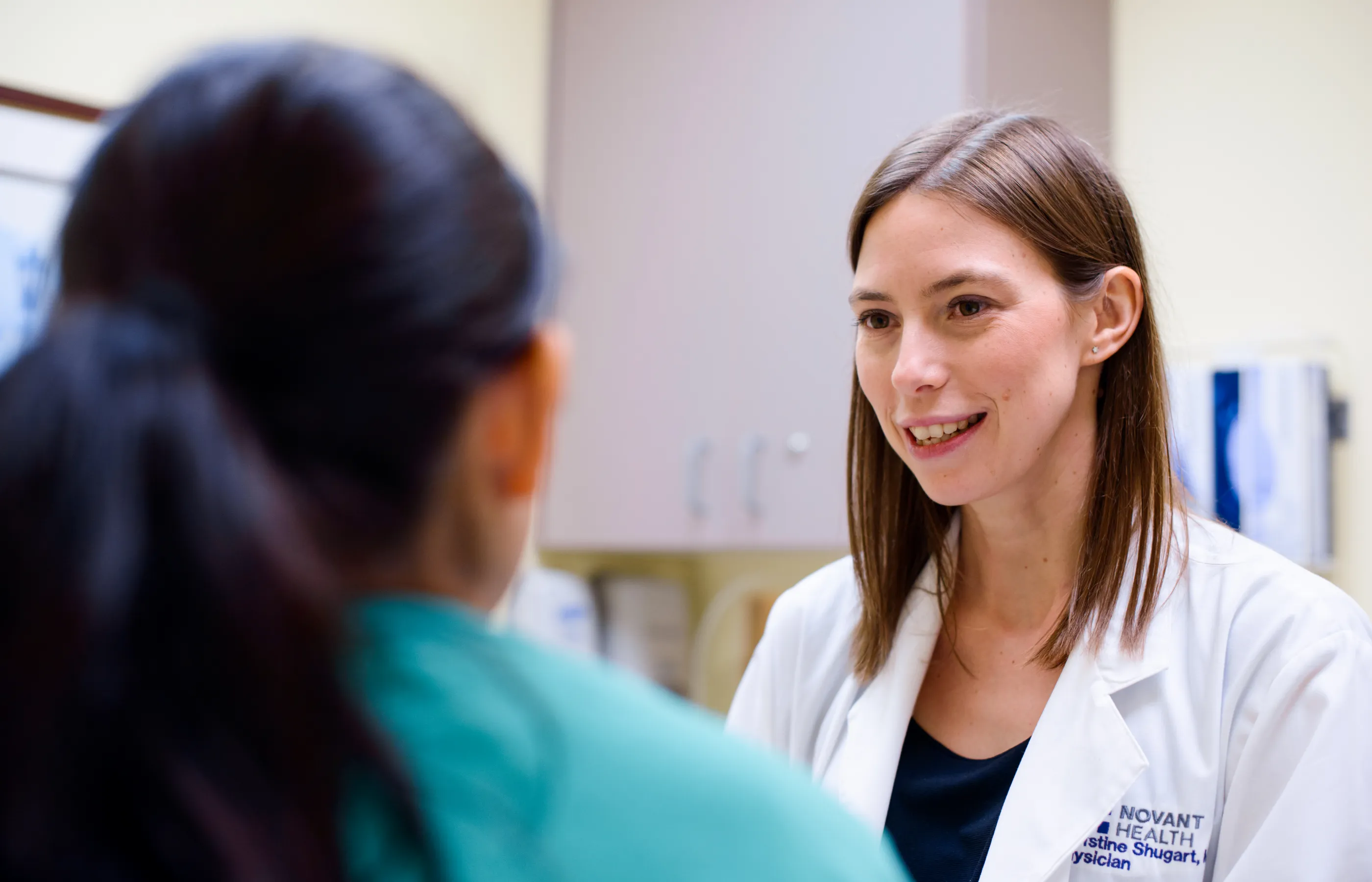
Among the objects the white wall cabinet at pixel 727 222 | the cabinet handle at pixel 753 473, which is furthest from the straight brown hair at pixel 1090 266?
the cabinet handle at pixel 753 473

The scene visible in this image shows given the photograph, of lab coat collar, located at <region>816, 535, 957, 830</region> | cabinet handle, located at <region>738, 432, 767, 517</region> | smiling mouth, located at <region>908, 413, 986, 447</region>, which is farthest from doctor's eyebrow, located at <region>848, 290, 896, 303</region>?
cabinet handle, located at <region>738, 432, 767, 517</region>

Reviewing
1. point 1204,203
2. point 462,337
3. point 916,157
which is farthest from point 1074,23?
point 462,337

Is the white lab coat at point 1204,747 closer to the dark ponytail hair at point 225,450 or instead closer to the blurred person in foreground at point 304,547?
the blurred person in foreground at point 304,547

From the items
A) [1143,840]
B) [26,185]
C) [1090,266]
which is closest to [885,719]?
[1143,840]

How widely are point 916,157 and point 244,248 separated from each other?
871 millimetres

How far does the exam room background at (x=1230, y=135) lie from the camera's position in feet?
5.89

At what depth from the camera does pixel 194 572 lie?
1.33ft

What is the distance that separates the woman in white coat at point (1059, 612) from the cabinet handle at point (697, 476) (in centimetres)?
93

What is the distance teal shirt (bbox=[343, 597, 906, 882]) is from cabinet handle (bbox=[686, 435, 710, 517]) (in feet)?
5.75

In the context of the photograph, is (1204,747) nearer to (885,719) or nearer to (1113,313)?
(885,719)

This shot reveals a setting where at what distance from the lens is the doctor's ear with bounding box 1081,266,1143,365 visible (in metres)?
1.17

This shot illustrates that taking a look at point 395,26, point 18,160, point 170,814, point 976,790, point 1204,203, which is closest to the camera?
point 170,814

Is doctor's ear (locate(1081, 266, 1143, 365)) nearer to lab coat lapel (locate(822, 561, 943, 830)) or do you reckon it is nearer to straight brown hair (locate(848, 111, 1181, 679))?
straight brown hair (locate(848, 111, 1181, 679))

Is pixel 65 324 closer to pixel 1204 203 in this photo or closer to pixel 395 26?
pixel 1204 203
